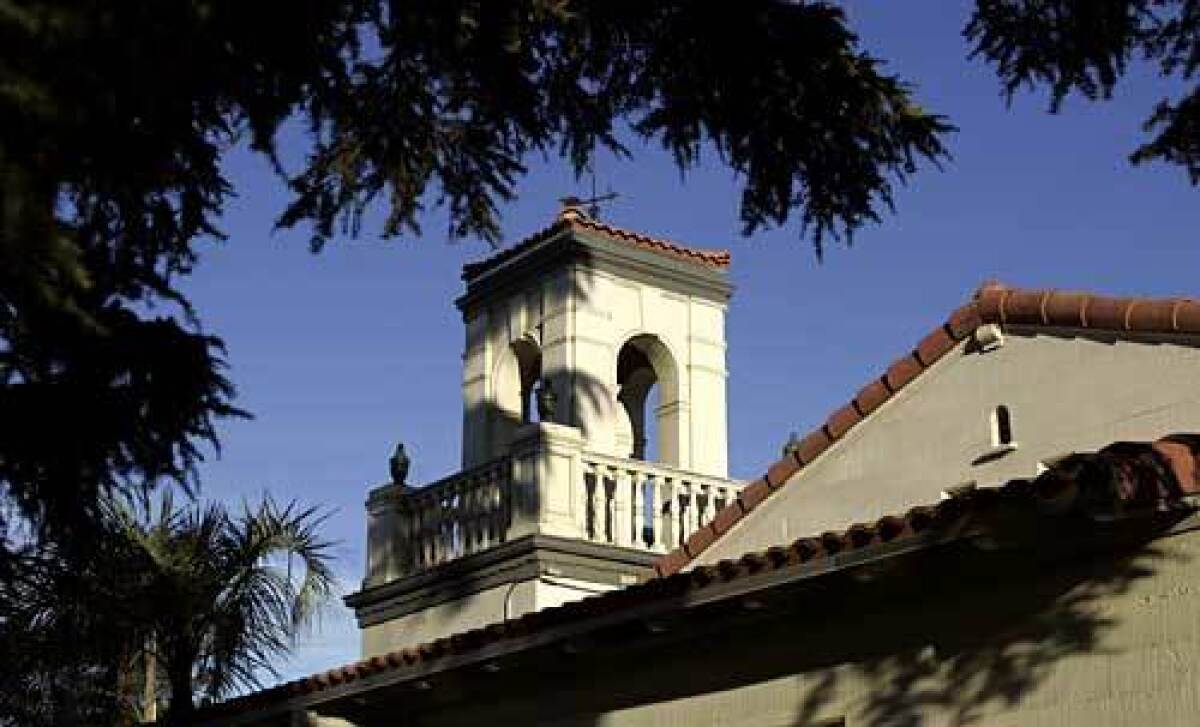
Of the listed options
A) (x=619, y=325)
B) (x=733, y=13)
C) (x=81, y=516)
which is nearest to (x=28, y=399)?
(x=81, y=516)

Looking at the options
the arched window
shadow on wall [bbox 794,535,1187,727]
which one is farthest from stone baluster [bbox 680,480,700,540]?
shadow on wall [bbox 794,535,1187,727]

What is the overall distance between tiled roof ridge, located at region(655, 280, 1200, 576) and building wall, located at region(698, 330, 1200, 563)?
0.26ft

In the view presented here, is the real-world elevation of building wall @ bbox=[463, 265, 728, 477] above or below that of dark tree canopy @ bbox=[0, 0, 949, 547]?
above

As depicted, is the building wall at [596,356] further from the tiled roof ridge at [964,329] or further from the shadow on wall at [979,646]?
the shadow on wall at [979,646]

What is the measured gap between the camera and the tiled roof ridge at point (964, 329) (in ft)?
39.3

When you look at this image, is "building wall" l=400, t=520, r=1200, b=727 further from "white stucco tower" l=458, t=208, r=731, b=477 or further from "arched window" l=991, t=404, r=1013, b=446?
"white stucco tower" l=458, t=208, r=731, b=477

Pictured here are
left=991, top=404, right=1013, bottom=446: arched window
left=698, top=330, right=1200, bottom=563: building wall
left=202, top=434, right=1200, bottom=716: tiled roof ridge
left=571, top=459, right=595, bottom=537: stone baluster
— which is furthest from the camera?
left=571, top=459, right=595, bottom=537: stone baluster

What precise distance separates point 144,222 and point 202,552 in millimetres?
11187

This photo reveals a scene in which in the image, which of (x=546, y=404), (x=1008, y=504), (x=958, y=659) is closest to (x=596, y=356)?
(x=546, y=404)

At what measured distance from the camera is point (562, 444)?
53.1 feet

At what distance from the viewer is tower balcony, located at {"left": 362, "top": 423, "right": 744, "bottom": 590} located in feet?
52.6

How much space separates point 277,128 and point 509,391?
11.4m

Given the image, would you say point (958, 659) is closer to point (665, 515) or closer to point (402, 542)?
point (665, 515)

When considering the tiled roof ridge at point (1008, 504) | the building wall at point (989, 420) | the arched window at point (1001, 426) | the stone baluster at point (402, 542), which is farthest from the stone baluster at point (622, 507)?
the tiled roof ridge at point (1008, 504)
